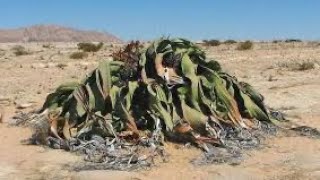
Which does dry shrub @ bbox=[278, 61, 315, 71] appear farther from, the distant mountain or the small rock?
the distant mountain

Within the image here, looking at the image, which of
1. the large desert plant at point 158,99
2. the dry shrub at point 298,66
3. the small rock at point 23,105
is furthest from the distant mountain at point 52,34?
the large desert plant at point 158,99

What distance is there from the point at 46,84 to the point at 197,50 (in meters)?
6.42

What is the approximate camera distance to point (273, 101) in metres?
10.0

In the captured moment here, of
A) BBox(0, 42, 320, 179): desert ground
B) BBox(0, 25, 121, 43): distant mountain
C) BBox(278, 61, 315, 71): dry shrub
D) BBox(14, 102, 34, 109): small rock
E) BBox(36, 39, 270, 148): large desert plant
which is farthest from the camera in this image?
BBox(0, 25, 121, 43): distant mountain

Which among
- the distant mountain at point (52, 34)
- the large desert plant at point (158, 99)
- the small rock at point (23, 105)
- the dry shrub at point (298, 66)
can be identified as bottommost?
the distant mountain at point (52, 34)

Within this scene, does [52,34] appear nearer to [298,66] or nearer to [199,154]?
[298,66]

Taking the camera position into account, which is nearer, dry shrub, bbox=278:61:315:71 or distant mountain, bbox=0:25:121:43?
dry shrub, bbox=278:61:315:71

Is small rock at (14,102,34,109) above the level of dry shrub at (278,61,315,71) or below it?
below

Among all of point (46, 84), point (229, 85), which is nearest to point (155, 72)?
point (229, 85)

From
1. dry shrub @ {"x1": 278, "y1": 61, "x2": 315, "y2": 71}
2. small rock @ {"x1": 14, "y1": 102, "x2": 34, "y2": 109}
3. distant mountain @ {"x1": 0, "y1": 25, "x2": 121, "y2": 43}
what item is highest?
dry shrub @ {"x1": 278, "y1": 61, "x2": 315, "y2": 71}

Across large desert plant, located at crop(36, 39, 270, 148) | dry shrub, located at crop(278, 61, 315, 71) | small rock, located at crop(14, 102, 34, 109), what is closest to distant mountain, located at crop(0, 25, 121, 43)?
dry shrub, located at crop(278, 61, 315, 71)

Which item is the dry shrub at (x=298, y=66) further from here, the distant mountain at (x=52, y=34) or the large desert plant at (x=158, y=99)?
the distant mountain at (x=52, y=34)

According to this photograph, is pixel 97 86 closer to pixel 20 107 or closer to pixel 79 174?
pixel 79 174

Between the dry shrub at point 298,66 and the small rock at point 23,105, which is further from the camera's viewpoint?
the dry shrub at point 298,66
